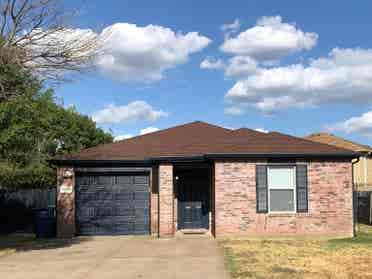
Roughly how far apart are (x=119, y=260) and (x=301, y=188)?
23.3ft

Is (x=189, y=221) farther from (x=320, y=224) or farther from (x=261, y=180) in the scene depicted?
(x=320, y=224)

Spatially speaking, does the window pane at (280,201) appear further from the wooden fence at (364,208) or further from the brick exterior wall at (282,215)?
the wooden fence at (364,208)

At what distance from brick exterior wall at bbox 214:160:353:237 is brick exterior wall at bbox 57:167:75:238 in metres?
5.42

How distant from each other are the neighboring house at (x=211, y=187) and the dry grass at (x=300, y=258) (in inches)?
41.3

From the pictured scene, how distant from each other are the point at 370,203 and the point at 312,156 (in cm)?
722

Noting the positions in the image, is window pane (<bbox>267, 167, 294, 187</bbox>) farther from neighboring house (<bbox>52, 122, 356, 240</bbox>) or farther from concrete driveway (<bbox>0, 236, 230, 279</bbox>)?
concrete driveway (<bbox>0, 236, 230, 279</bbox>)

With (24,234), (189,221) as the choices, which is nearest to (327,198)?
(189,221)

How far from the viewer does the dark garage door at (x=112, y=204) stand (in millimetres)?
19453

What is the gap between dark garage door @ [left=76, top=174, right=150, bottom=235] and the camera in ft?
63.8

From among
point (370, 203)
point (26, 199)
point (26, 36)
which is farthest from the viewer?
point (26, 199)

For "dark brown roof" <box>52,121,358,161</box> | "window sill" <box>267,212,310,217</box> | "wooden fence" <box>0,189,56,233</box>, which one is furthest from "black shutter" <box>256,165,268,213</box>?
"wooden fence" <box>0,189,56,233</box>

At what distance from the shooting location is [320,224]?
17.5 meters

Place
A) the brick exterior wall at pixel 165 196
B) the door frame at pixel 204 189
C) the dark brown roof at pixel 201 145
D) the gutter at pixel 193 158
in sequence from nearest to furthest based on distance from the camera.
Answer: the gutter at pixel 193 158, the dark brown roof at pixel 201 145, the brick exterior wall at pixel 165 196, the door frame at pixel 204 189

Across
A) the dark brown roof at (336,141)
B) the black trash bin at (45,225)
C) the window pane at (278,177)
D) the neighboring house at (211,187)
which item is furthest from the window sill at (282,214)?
the dark brown roof at (336,141)
